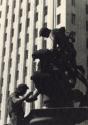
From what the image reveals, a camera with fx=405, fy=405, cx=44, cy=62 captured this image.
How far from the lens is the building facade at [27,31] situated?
45250 millimetres

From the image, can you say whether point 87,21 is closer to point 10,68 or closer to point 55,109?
point 10,68

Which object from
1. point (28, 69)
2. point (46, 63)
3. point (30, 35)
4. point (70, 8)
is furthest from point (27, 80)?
point (46, 63)

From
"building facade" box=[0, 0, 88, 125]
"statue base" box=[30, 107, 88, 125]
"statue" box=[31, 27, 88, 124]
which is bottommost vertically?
"statue base" box=[30, 107, 88, 125]

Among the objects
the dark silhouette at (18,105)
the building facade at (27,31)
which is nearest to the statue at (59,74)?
the dark silhouette at (18,105)

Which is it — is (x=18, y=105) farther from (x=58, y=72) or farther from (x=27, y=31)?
(x=27, y=31)

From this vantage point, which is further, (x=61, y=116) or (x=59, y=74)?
(x=59, y=74)

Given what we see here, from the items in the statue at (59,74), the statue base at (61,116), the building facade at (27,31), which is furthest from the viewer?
the building facade at (27,31)

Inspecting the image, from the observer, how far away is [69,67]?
10.1m

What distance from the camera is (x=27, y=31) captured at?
52.1 meters

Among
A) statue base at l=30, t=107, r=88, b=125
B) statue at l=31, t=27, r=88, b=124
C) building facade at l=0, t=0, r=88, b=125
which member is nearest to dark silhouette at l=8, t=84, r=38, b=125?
statue at l=31, t=27, r=88, b=124

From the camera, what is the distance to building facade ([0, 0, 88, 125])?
45250mm

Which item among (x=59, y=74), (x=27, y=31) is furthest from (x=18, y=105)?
(x=27, y=31)

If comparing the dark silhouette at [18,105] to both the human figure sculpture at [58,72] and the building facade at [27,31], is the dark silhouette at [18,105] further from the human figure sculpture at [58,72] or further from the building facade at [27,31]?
the building facade at [27,31]

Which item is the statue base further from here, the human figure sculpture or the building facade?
the building facade
